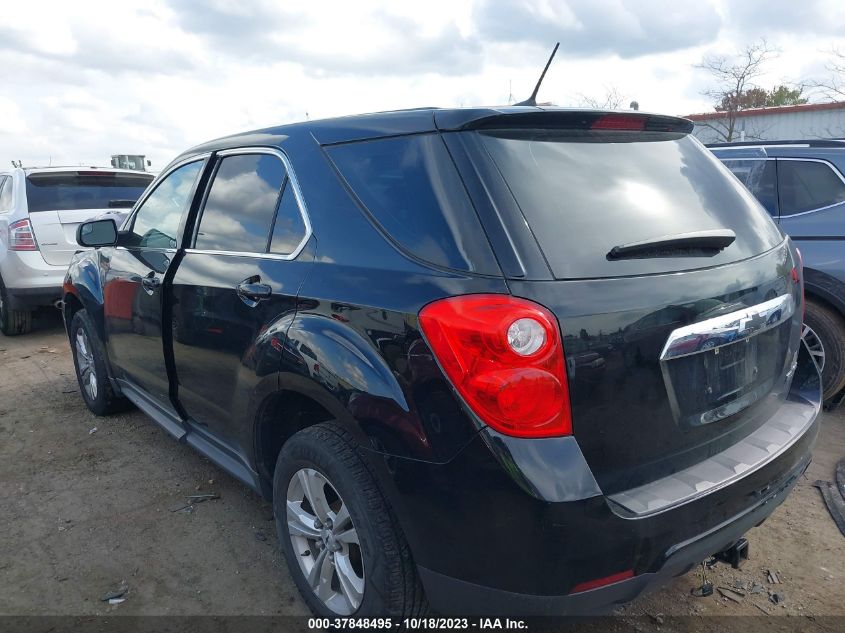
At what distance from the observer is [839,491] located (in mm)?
3312

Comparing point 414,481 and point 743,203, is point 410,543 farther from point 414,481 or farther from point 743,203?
point 743,203

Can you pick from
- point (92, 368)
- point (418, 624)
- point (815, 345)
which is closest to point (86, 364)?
point (92, 368)

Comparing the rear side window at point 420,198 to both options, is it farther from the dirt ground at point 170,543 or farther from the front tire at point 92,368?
the front tire at point 92,368

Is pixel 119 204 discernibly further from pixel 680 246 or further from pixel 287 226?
pixel 680 246

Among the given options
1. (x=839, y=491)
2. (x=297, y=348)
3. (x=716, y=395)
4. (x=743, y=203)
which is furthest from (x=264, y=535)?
(x=839, y=491)

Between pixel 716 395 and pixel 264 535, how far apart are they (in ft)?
7.05

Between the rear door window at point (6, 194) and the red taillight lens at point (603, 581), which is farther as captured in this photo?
the rear door window at point (6, 194)

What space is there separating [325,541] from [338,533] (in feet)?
0.37

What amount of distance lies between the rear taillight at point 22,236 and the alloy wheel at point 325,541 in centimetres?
572

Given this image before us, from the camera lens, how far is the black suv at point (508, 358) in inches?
65.2

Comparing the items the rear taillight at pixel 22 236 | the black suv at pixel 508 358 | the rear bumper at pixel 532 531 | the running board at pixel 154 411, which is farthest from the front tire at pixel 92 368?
the rear bumper at pixel 532 531

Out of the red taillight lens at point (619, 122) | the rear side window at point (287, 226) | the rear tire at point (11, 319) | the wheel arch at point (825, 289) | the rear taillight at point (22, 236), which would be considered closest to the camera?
the red taillight lens at point (619, 122)

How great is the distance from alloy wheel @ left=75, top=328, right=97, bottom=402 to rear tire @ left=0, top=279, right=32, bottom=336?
291 centimetres

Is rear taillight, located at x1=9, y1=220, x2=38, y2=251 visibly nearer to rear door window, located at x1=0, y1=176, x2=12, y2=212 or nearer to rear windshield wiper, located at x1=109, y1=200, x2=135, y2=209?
rear door window, located at x1=0, y1=176, x2=12, y2=212
